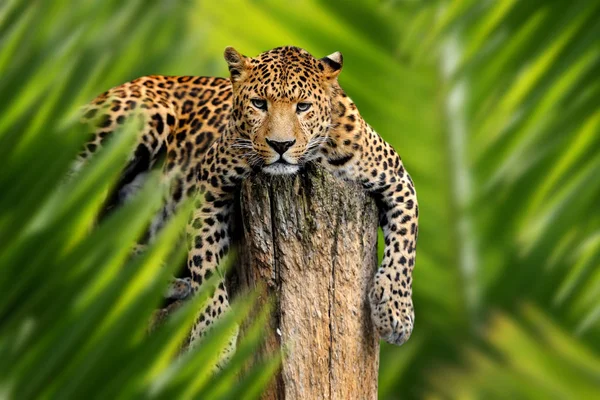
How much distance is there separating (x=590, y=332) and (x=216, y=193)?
3375 mm

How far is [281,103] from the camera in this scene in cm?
455

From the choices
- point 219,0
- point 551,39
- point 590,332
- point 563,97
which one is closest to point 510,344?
point 590,332

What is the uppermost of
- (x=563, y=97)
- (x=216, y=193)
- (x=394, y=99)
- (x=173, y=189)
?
(x=563, y=97)

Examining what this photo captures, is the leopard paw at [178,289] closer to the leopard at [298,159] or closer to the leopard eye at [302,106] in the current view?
the leopard at [298,159]

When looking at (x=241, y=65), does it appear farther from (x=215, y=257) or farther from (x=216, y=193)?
(x=215, y=257)

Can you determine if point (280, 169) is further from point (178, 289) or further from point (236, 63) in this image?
point (178, 289)

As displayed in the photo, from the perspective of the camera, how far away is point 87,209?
4.99 ft

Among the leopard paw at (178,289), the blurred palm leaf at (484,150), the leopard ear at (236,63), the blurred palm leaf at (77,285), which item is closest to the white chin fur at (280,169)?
the blurred palm leaf at (484,150)

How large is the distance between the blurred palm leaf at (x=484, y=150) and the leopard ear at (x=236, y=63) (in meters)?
0.14

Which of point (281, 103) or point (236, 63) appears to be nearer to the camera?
point (281, 103)

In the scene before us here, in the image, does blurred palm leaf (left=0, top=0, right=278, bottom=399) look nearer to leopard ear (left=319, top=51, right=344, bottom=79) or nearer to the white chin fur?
the white chin fur

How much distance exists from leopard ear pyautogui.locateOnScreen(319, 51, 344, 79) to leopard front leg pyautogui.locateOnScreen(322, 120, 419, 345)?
0.85 ft

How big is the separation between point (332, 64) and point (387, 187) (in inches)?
27.2

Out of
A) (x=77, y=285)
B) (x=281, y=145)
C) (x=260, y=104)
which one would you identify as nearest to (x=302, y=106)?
(x=260, y=104)
